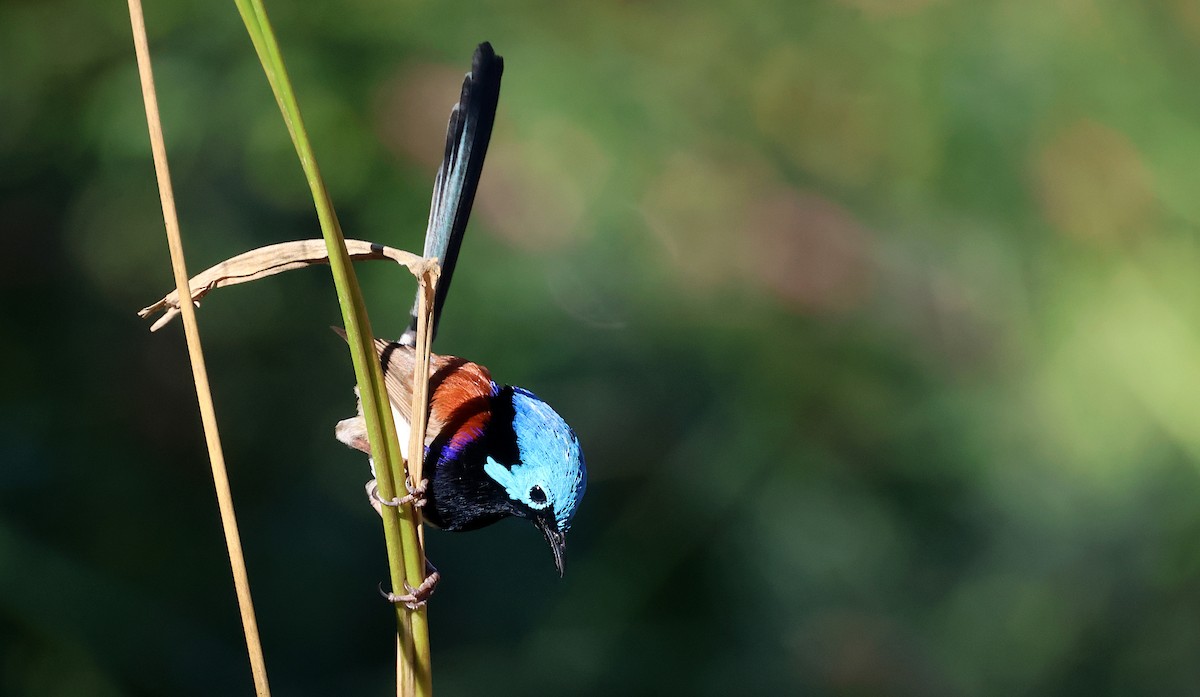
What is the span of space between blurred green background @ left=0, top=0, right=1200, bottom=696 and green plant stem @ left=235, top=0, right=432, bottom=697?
2476mm

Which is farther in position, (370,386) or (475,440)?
(475,440)

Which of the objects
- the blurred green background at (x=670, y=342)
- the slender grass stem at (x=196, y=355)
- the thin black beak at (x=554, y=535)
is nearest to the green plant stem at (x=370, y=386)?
the slender grass stem at (x=196, y=355)

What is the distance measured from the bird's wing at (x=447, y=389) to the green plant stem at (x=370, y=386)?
1017mm

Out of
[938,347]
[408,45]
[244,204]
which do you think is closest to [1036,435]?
[938,347]

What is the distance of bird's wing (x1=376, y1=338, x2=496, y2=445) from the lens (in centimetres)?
203

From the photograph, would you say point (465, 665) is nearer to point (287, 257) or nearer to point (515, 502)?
point (515, 502)

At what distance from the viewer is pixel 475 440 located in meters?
2.10

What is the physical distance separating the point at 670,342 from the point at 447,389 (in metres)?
1.91

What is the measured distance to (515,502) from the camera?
2.06 metres

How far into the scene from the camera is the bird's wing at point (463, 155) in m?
1.63

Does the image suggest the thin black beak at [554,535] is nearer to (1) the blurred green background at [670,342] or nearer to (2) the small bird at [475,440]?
(2) the small bird at [475,440]

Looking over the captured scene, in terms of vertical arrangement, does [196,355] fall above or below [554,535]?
below

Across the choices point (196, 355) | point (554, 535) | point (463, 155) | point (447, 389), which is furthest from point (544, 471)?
point (196, 355)

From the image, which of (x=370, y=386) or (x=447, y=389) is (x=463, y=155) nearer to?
(x=447, y=389)
